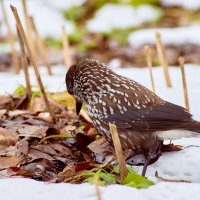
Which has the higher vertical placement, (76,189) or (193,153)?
(76,189)

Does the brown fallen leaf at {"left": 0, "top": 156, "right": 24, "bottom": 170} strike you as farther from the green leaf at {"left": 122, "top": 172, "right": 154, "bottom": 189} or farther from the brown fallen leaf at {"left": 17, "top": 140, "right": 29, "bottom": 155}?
the green leaf at {"left": 122, "top": 172, "right": 154, "bottom": 189}

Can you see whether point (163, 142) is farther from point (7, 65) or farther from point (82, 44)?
point (82, 44)

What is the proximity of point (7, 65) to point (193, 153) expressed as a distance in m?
6.60

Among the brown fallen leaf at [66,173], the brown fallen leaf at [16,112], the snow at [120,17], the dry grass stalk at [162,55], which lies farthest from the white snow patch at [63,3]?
the brown fallen leaf at [66,173]

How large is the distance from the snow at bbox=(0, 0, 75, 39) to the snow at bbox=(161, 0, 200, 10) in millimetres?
2190

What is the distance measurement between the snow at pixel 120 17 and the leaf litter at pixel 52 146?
303 inches

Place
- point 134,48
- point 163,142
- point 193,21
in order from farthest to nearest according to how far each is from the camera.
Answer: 1. point 193,21
2. point 134,48
3. point 163,142

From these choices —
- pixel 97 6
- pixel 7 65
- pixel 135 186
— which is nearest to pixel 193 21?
pixel 97 6

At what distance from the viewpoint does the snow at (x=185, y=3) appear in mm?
14453

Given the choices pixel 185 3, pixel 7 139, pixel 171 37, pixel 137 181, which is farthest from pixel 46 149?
pixel 185 3

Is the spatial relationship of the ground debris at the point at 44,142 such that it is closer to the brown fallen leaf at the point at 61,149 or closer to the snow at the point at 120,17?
the brown fallen leaf at the point at 61,149

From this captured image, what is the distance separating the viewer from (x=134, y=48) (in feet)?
38.1

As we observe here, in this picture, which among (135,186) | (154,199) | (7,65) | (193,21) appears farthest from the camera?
(193,21)

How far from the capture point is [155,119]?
13.5 feet
